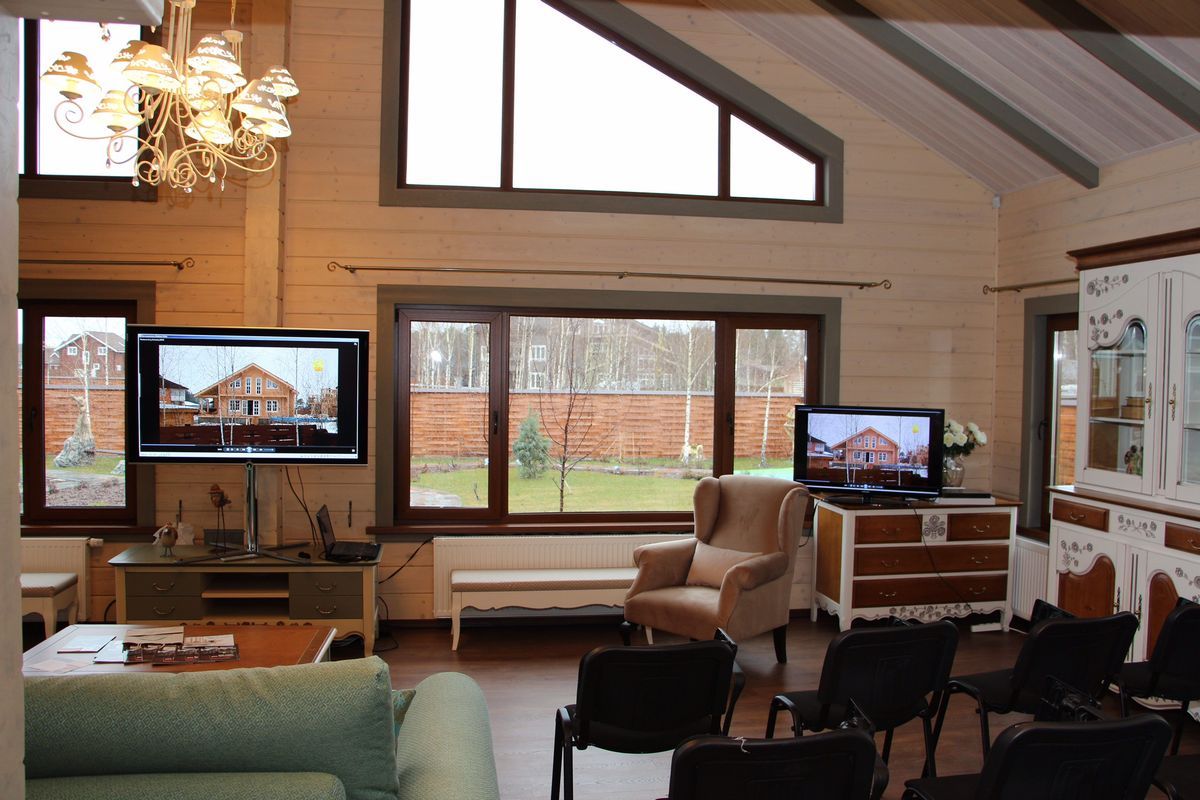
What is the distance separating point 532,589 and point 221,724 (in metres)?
3.35

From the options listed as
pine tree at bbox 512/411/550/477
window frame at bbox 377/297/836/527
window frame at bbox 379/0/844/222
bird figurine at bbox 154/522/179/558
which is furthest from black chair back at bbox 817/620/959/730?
bird figurine at bbox 154/522/179/558

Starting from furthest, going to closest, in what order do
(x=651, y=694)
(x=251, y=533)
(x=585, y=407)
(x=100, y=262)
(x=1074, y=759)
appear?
1. (x=585, y=407)
2. (x=100, y=262)
3. (x=251, y=533)
4. (x=651, y=694)
5. (x=1074, y=759)

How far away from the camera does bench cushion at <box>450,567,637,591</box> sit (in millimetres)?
4855

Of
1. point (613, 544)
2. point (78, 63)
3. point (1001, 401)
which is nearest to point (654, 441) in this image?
point (613, 544)

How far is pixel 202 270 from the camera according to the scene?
16.6 feet

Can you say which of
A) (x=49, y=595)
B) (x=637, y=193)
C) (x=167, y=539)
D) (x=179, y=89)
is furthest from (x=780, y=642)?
(x=49, y=595)

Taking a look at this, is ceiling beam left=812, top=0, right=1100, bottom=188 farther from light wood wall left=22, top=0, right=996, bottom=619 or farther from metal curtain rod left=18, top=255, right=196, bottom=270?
metal curtain rod left=18, top=255, right=196, bottom=270

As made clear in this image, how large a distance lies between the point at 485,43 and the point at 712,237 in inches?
73.1

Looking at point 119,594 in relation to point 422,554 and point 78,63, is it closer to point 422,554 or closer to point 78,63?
point 422,554

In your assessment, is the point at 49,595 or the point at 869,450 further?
the point at 869,450

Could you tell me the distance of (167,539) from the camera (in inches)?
184

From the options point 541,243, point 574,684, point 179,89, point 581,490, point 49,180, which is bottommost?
point 574,684

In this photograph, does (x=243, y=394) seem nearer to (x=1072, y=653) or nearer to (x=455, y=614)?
(x=455, y=614)

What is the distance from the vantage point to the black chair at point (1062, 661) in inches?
110
